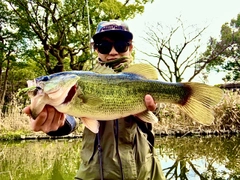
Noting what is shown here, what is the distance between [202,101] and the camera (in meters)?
2.22

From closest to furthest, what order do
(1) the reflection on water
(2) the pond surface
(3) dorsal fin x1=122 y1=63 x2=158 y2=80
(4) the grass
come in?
(3) dorsal fin x1=122 y1=63 x2=158 y2=80
(1) the reflection on water
(2) the pond surface
(4) the grass

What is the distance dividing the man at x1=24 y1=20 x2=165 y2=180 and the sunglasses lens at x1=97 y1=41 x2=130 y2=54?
3.6 inches

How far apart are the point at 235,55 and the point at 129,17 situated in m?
16.9

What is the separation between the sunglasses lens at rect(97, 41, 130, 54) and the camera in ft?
8.95

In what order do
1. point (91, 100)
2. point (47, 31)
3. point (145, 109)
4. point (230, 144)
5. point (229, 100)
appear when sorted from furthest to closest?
point (47, 31) < point (229, 100) < point (230, 144) < point (145, 109) < point (91, 100)

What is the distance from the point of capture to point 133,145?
2467 mm

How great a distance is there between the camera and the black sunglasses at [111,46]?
273 centimetres

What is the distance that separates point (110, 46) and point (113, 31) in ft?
0.42

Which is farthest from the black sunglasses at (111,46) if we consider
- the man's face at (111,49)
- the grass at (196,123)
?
the grass at (196,123)

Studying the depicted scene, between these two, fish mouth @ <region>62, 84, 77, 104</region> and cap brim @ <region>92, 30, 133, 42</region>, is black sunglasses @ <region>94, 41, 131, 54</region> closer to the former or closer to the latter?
cap brim @ <region>92, 30, 133, 42</region>

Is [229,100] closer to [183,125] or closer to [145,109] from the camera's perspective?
[183,125]

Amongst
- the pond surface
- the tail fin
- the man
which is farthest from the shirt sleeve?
the pond surface

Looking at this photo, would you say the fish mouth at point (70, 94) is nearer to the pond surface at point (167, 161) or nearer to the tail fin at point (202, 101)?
the tail fin at point (202, 101)

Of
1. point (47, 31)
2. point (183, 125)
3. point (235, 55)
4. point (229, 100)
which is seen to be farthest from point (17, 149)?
point (235, 55)
